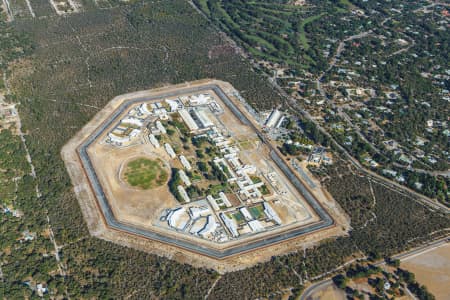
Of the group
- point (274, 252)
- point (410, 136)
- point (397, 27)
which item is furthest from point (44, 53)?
point (397, 27)

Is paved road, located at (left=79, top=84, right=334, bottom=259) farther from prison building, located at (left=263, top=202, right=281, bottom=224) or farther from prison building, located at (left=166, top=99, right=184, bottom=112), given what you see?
prison building, located at (left=166, top=99, right=184, bottom=112)

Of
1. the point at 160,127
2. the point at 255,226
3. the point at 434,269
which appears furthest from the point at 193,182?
the point at 434,269

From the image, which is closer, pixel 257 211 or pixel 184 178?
pixel 257 211

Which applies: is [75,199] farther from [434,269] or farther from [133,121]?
[434,269]

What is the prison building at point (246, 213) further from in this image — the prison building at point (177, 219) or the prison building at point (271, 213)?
the prison building at point (177, 219)

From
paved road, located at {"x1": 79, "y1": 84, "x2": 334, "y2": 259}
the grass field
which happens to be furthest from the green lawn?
the grass field

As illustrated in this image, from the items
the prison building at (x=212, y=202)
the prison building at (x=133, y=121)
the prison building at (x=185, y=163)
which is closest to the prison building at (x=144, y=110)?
the prison building at (x=133, y=121)

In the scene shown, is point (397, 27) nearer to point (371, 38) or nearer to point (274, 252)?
point (371, 38)
